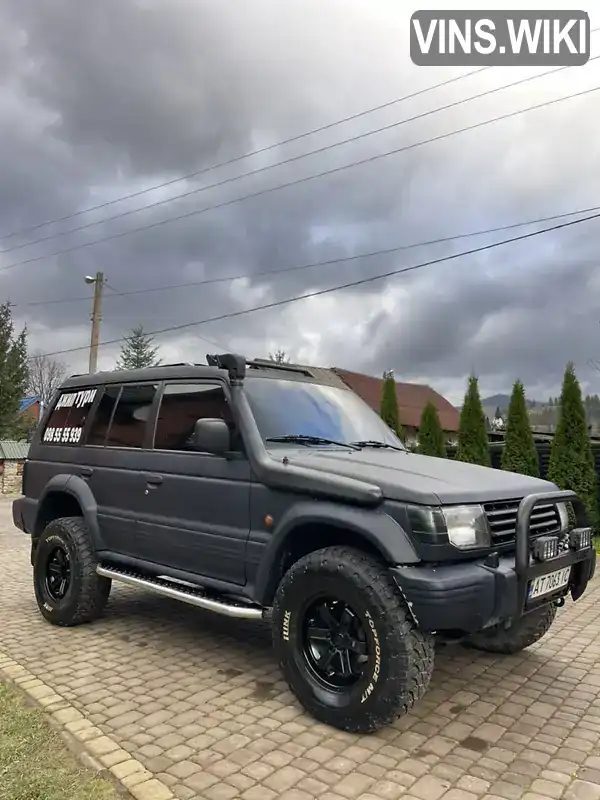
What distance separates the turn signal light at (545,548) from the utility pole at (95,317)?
62.9ft

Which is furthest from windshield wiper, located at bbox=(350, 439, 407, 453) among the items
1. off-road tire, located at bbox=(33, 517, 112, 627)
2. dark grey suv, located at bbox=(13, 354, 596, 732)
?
off-road tire, located at bbox=(33, 517, 112, 627)

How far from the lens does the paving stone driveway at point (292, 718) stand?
2801mm

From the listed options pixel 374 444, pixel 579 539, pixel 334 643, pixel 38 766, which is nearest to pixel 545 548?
pixel 579 539

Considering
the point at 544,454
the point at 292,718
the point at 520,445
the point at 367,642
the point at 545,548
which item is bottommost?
the point at 292,718

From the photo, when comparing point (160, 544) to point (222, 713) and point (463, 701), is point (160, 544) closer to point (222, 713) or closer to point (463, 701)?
point (222, 713)

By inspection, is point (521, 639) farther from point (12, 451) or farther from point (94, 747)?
point (12, 451)

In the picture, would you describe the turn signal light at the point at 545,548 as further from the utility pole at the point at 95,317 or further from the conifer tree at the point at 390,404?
the utility pole at the point at 95,317

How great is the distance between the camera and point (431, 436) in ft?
50.6

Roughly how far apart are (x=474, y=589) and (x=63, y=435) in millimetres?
4037

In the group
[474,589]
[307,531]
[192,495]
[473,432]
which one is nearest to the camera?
[474,589]

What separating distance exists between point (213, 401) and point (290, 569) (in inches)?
52.1

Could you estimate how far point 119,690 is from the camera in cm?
382

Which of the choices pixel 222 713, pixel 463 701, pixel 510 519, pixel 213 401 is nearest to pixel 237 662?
pixel 222 713

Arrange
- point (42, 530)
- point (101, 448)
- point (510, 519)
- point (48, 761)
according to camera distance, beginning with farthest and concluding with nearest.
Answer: point (42, 530)
point (101, 448)
point (510, 519)
point (48, 761)
